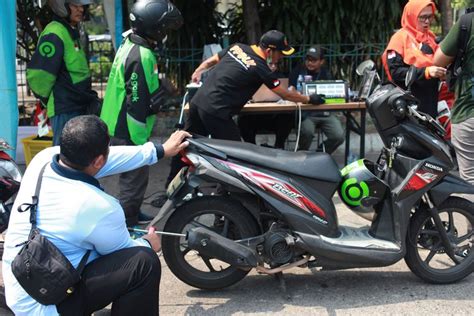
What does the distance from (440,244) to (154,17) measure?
8.07 ft

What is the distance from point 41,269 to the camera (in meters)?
2.48

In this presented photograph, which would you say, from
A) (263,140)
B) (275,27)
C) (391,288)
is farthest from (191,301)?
(275,27)

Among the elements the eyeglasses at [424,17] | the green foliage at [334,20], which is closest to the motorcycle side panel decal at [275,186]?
the eyeglasses at [424,17]

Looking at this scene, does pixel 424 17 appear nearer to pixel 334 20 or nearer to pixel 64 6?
pixel 334 20

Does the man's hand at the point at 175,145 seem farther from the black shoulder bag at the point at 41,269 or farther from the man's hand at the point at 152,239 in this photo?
the black shoulder bag at the point at 41,269

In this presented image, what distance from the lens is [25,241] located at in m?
2.58

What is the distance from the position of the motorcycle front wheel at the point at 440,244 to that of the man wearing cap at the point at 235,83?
1.70 meters

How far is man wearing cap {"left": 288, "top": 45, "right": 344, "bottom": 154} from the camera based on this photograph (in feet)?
20.6

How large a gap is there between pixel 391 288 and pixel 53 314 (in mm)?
2107

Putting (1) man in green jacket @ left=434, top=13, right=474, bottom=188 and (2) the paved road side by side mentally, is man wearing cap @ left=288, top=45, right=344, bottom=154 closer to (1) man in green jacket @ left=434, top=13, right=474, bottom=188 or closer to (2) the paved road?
(1) man in green jacket @ left=434, top=13, right=474, bottom=188

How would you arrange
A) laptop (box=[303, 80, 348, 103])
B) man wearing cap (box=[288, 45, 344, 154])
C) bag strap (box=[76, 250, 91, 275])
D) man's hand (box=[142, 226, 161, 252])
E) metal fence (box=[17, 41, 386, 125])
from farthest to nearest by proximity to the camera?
metal fence (box=[17, 41, 386, 125]) < man wearing cap (box=[288, 45, 344, 154]) < laptop (box=[303, 80, 348, 103]) < man's hand (box=[142, 226, 161, 252]) < bag strap (box=[76, 250, 91, 275])

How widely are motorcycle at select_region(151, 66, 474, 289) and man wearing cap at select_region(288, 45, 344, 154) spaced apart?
2594 mm

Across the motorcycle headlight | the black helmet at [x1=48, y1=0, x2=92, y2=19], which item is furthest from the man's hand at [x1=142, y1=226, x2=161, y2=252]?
the black helmet at [x1=48, y1=0, x2=92, y2=19]

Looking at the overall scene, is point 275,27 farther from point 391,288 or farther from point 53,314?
point 53,314
